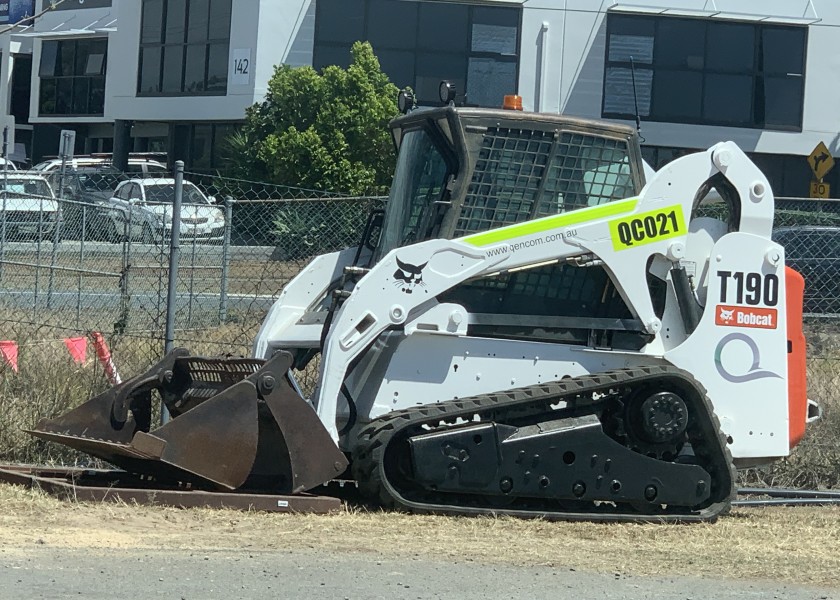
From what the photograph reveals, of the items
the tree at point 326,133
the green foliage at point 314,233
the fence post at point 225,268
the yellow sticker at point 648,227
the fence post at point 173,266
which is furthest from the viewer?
the tree at point 326,133

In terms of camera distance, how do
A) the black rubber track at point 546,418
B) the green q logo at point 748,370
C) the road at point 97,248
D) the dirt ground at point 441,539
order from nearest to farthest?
the dirt ground at point 441,539
the black rubber track at point 546,418
the green q logo at point 748,370
the road at point 97,248

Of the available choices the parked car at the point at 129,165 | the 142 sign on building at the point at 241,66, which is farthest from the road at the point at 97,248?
the 142 sign on building at the point at 241,66

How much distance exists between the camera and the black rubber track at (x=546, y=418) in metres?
7.89

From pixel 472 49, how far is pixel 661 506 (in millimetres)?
29377

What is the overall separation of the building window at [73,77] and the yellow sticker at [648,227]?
39794 mm

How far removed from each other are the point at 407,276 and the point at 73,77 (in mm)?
41728

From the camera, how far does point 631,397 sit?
8289 mm

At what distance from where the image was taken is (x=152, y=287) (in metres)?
13.8

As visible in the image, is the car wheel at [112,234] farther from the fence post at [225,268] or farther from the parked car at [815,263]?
the parked car at [815,263]

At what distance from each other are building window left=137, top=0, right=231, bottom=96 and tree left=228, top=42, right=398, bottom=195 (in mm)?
5736

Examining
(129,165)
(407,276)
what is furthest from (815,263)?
(129,165)

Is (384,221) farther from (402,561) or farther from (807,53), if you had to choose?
(807,53)

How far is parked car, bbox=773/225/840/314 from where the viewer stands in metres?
13.6

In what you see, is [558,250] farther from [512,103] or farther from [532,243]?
[512,103]
